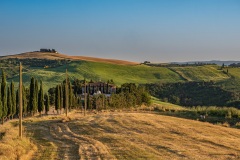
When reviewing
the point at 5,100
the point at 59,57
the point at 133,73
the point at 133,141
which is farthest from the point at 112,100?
the point at 59,57

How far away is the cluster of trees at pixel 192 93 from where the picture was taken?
295 feet

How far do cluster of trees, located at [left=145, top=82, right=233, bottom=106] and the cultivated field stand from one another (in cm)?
5870

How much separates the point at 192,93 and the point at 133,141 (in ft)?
270

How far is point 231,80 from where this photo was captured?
110m

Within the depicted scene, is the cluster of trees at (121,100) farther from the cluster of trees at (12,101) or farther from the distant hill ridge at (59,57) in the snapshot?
the distant hill ridge at (59,57)

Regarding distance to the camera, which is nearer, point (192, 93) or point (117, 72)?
point (192, 93)

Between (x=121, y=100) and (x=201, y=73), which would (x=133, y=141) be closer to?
(x=121, y=100)

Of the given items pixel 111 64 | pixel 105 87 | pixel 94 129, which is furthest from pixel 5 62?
pixel 94 129

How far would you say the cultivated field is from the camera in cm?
1797

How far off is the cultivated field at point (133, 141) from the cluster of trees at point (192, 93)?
58.7 meters

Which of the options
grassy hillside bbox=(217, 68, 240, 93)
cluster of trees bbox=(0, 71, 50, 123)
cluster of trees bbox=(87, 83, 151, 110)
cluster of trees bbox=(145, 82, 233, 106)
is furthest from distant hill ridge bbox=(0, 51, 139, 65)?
cluster of trees bbox=(0, 71, 50, 123)

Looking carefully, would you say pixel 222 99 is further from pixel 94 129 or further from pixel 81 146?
pixel 81 146

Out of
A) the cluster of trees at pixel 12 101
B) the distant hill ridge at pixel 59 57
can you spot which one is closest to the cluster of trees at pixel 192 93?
the distant hill ridge at pixel 59 57

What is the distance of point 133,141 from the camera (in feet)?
71.9
